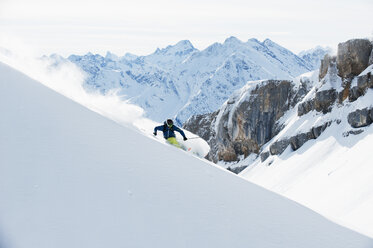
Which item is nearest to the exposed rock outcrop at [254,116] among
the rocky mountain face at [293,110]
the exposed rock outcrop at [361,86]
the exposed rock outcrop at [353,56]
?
the rocky mountain face at [293,110]

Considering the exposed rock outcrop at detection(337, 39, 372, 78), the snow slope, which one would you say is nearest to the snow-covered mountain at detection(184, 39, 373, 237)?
the exposed rock outcrop at detection(337, 39, 372, 78)

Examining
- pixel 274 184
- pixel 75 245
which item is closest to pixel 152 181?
pixel 75 245

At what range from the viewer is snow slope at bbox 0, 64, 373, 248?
5.95 metres

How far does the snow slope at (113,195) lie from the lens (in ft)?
19.5

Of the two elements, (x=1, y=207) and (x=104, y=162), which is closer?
(x=1, y=207)

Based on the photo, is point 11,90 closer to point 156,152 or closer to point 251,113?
point 156,152

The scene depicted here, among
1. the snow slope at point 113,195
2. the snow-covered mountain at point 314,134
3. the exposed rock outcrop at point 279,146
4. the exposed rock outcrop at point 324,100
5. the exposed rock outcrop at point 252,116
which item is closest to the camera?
the snow slope at point 113,195

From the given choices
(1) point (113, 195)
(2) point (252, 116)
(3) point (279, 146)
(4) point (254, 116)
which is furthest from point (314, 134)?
(1) point (113, 195)

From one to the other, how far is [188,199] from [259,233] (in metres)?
1.46

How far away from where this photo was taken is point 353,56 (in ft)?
179

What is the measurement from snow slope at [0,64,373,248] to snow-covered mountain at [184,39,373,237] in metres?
10.3

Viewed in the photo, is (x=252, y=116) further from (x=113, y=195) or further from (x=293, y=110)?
(x=113, y=195)

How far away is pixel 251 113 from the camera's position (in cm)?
8294

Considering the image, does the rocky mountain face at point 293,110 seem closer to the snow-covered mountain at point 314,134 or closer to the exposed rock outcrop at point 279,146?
the exposed rock outcrop at point 279,146
